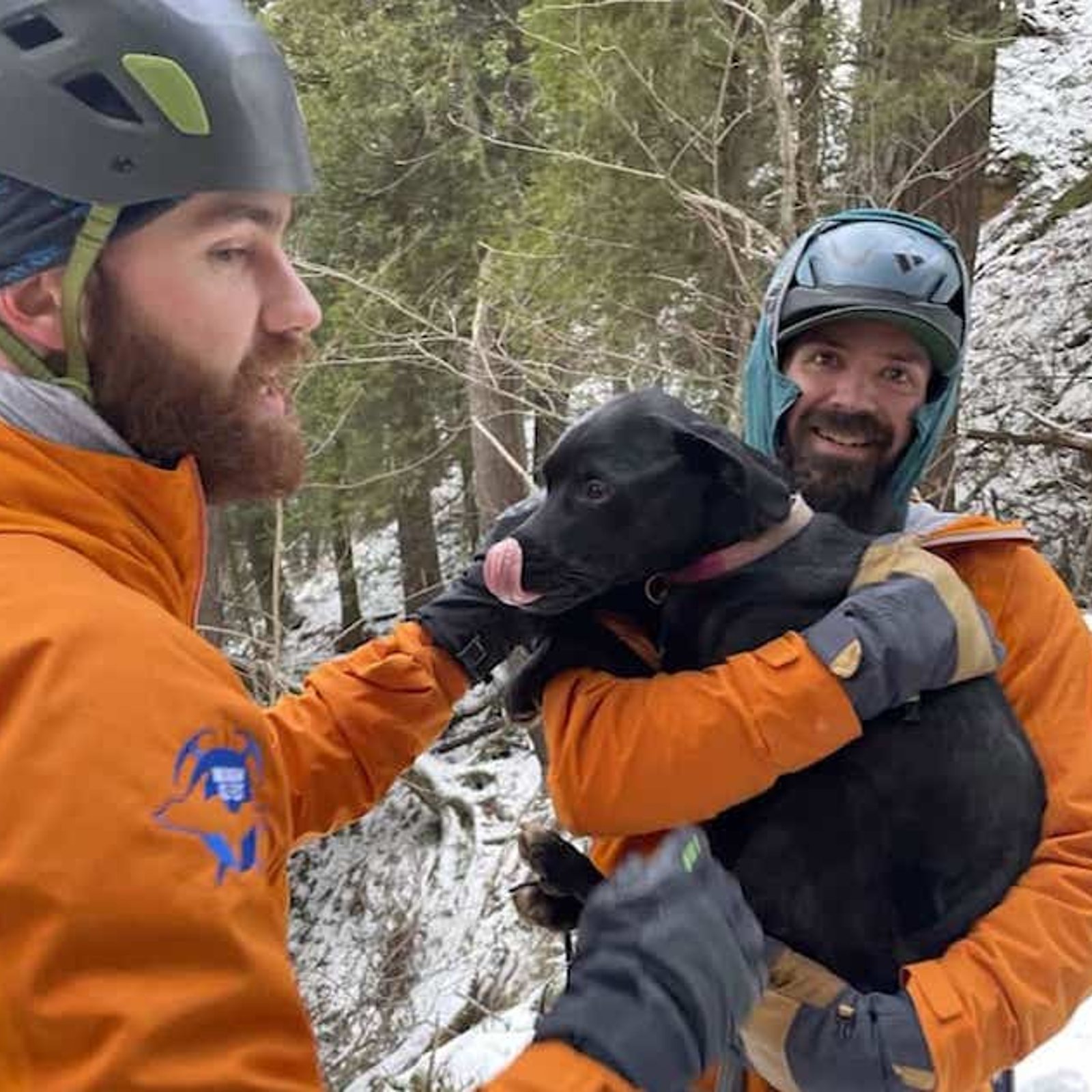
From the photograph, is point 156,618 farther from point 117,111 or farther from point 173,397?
point 117,111

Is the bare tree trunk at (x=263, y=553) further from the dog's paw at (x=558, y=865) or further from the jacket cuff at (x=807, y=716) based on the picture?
the jacket cuff at (x=807, y=716)

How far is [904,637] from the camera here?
1.84m

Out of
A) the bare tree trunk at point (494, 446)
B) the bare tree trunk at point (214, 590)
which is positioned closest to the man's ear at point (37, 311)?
the bare tree trunk at point (214, 590)

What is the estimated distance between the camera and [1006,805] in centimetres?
194

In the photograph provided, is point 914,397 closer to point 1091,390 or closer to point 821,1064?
point 821,1064

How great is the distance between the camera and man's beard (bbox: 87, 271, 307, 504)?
5.00ft

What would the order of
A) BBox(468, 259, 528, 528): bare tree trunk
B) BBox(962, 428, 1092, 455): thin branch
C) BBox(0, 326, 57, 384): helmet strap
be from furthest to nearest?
BBox(468, 259, 528, 528): bare tree trunk < BBox(962, 428, 1092, 455): thin branch < BBox(0, 326, 57, 384): helmet strap

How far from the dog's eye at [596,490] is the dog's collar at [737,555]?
203mm

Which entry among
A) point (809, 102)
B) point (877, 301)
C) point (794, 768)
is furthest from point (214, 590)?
point (794, 768)

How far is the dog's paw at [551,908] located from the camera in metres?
2.23

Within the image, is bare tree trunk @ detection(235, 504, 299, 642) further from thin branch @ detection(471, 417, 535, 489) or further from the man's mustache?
the man's mustache

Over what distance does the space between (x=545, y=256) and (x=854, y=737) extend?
6.63 m

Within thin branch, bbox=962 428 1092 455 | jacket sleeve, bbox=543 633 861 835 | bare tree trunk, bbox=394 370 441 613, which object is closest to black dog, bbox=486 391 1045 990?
jacket sleeve, bbox=543 633 861 835

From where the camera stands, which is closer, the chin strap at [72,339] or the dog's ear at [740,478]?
the chin strap at [72,339]
